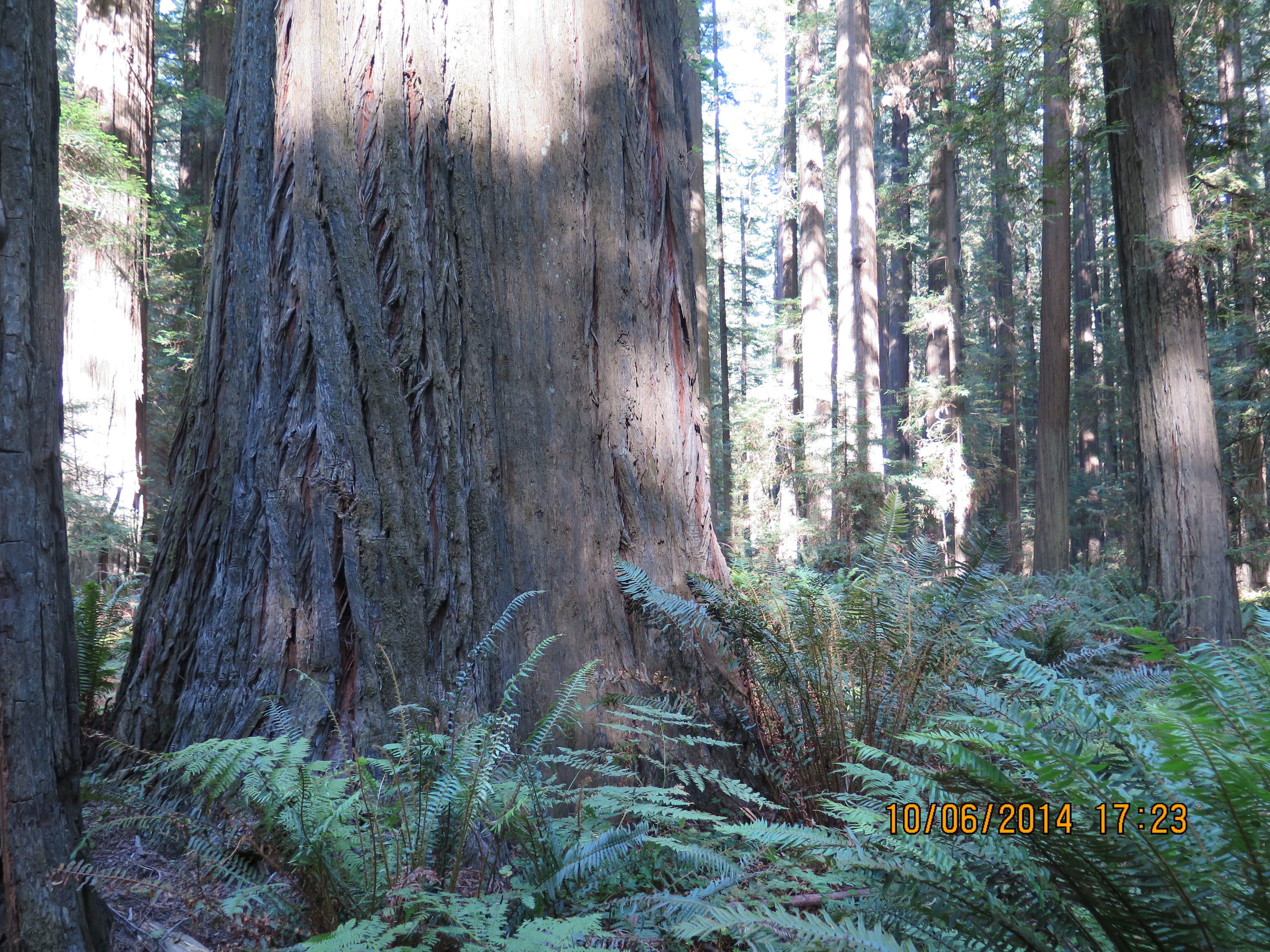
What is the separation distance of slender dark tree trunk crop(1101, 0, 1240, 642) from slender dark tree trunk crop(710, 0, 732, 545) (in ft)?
26.9

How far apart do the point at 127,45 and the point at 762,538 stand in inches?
494

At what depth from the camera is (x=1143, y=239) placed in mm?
7613

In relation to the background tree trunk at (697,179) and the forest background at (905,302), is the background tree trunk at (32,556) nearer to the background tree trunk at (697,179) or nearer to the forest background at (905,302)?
the forest background at (905,302)

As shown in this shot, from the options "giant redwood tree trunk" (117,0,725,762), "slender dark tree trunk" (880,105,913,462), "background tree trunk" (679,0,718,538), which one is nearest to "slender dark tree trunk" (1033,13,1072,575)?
"background tree trunk" (679,0,718,538)

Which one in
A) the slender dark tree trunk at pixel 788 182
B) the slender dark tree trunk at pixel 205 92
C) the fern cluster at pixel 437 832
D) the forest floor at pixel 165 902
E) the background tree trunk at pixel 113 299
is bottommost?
the forest floor at pixel 165 902

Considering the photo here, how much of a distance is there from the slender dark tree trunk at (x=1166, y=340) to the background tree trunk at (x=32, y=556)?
853cm

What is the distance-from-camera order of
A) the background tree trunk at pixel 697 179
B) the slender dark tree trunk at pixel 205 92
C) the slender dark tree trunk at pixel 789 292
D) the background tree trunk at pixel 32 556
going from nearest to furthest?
the background tree trunk at pixel 32 556 → the slender dark tree trunk at pixel 205 92 → the background tree trunk at pixel 697 179 → the slender dark tree trunk at pixel 789 292

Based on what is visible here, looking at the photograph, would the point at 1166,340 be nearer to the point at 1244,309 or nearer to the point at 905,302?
the point at 1244,309

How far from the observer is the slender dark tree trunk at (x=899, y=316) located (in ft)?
75.9

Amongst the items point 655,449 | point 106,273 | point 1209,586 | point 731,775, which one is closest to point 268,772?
point 731,775

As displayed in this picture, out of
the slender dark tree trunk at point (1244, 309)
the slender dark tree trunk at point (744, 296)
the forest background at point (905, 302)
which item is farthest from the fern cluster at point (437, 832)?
the slender dark tree trunk at point (744, 296)

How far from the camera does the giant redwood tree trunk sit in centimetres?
261
